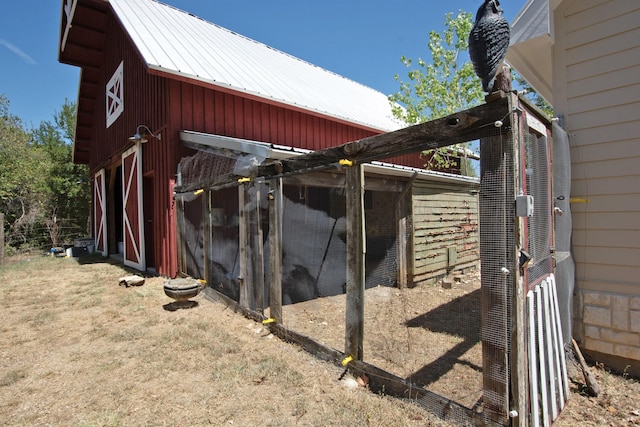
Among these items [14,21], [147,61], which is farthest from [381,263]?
[14,21]

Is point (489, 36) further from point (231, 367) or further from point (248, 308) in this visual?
point (248, 308)

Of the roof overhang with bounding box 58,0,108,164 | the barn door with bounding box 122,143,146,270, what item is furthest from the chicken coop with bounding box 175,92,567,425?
the roof overhang with bounding box 58,0,108,164

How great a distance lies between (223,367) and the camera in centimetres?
312

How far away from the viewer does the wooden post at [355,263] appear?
285cm

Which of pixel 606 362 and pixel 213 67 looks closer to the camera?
pixel 606 362

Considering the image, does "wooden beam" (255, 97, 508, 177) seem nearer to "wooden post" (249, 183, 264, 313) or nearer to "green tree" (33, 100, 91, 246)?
"wooden post" (249, 183, 264, 313)

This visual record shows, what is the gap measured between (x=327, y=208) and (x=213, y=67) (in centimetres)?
494

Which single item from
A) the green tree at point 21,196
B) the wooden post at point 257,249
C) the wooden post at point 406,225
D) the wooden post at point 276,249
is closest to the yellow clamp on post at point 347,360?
the wooden post at point 276,249

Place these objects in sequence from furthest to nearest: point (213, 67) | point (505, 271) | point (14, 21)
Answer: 1. point (14, 21)
2. point (213, 67)
3. point (505, 271)

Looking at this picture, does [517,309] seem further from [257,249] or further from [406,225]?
[406,225]

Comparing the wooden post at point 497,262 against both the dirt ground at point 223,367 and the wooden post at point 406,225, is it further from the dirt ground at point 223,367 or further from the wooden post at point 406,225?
the wooden post at point 406,225

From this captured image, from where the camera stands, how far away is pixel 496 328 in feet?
6.42

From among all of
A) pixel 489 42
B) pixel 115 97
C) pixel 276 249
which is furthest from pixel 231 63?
pixel 489 42

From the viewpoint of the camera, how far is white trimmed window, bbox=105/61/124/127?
30.0 feet
